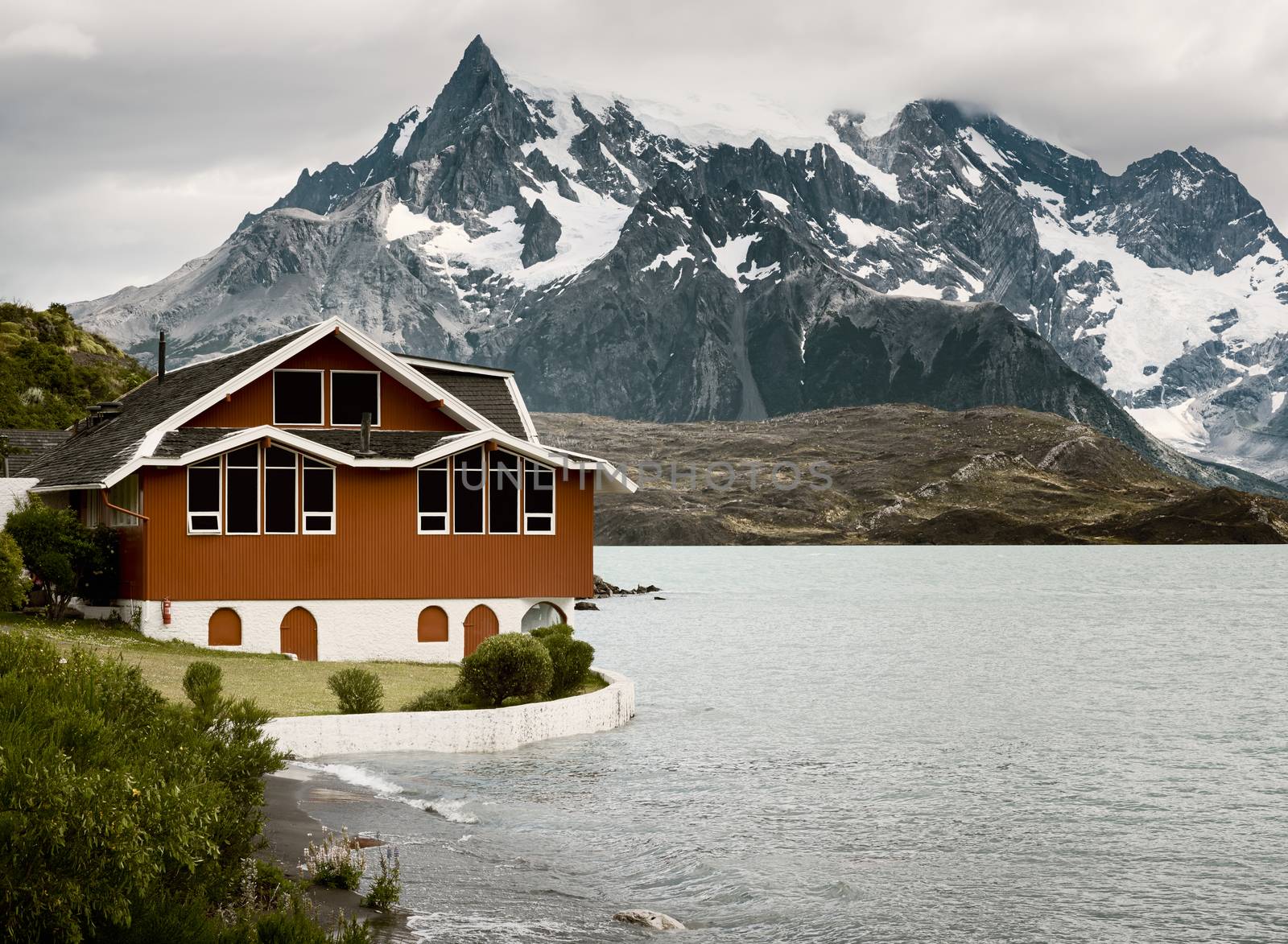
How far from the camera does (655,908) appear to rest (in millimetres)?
19812

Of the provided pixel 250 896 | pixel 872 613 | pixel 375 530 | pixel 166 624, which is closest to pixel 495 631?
pixel 375 530

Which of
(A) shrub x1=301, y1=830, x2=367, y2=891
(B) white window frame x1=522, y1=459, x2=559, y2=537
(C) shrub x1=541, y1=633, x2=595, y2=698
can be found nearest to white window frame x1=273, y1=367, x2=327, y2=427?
(B) white window frame x1=522, y1=459, x2=559, y2=537

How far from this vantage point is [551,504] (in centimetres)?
4478

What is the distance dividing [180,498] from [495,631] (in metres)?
9.99

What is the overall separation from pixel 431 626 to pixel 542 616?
163 inches

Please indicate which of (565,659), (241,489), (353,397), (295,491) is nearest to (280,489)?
(295,491)

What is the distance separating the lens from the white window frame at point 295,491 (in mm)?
42312

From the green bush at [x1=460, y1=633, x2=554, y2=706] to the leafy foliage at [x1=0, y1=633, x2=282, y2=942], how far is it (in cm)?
1736

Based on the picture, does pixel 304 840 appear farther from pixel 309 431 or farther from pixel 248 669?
pixel 309 431

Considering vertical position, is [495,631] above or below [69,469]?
below

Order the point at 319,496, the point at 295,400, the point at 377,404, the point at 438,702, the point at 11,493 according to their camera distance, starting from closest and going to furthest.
Answer: the point at 438,702 < the point at 319,496 < the point at 295,400 < the point at 377,404 < the point at 11,493

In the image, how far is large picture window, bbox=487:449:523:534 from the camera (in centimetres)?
4416

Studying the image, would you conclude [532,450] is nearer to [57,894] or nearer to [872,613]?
[57,894]

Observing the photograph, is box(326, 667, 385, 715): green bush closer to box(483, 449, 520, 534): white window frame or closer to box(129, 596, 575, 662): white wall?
box(129, 596, 575, 662): white wall
